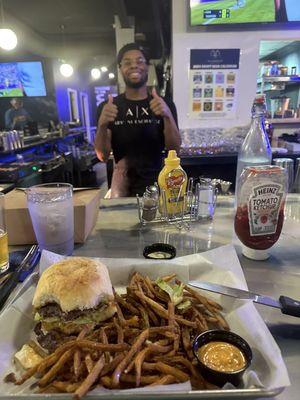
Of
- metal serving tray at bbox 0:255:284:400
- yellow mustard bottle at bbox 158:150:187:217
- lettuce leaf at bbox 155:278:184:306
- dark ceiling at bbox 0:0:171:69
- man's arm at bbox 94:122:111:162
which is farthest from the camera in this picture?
dark ceiling at bbox 0:0:171:69

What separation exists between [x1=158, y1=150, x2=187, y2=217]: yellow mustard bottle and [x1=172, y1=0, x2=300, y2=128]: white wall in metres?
2.54

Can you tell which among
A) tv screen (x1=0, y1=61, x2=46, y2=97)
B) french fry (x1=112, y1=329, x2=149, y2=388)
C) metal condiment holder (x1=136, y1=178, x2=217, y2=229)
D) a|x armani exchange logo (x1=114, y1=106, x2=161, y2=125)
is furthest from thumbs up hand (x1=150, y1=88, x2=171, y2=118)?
tv screen (x1=0, y1=61, x2=46, y2=97)

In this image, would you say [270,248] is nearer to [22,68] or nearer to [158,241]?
[158,241]

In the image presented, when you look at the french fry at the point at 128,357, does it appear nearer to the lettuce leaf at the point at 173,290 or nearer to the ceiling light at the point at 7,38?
the lettuce leaf at the point at 173,290

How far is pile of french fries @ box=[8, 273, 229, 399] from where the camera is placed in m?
0.68

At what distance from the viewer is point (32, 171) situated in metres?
4.87

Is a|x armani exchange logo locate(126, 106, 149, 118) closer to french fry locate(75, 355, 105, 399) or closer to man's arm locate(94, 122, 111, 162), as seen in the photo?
man's arm locate(94, 122, 111, 162)

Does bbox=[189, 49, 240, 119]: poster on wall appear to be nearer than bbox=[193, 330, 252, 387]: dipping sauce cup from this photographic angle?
No

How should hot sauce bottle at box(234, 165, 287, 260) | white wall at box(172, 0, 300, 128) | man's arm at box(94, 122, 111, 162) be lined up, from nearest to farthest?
hot sauce bottle at box(234, 165, 287, 260), man's arm at box(94, 122, 111, 162), white wall at box(172, 0, 300, 128)

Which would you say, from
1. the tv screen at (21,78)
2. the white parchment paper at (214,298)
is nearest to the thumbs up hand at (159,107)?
the white parchment paper at (214,298)

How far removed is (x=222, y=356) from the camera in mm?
726

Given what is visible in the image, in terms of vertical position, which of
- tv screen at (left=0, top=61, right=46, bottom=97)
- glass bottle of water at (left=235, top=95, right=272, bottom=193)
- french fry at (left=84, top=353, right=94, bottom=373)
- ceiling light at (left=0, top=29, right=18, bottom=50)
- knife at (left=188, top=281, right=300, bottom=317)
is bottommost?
french fry at (left=84, top=353, right=94, bottom=373)

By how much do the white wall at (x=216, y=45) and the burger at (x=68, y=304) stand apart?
3.36 m

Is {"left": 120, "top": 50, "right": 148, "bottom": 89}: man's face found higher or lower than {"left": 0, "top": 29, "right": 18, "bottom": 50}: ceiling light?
lower
